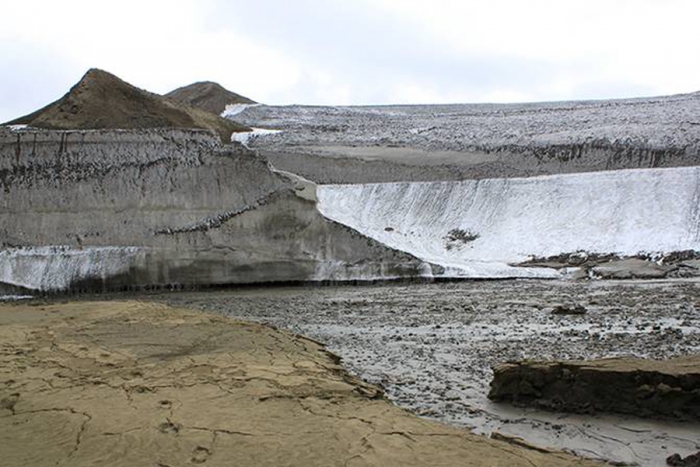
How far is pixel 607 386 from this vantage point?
20.5ft

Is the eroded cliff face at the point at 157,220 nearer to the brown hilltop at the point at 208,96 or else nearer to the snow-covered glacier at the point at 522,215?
the snow-covered glacier at the point at 522,215

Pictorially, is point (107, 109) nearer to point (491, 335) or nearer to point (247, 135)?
point (247, 135)

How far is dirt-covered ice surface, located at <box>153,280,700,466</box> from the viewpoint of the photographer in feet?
18.8

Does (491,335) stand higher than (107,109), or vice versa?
(107,109)

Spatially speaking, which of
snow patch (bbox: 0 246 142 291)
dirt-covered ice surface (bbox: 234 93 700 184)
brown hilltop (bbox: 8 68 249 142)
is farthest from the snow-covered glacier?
brown hilltop (bbox: 8 68 249 142)

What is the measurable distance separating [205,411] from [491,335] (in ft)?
18.9

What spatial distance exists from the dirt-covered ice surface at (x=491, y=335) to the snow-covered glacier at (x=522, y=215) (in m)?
4.18

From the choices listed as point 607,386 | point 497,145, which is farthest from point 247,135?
point 607,386

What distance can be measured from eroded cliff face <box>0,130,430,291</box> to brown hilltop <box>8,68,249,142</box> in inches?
128

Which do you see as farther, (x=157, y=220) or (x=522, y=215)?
(x=522, y=215)

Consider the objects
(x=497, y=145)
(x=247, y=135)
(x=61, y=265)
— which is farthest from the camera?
(x=247, y=135)

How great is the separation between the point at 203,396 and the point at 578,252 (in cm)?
1781

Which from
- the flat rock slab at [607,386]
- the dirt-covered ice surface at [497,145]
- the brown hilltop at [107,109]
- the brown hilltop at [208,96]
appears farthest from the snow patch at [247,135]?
the flat rock slab at [607,386]

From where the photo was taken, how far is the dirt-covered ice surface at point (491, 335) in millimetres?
5734
